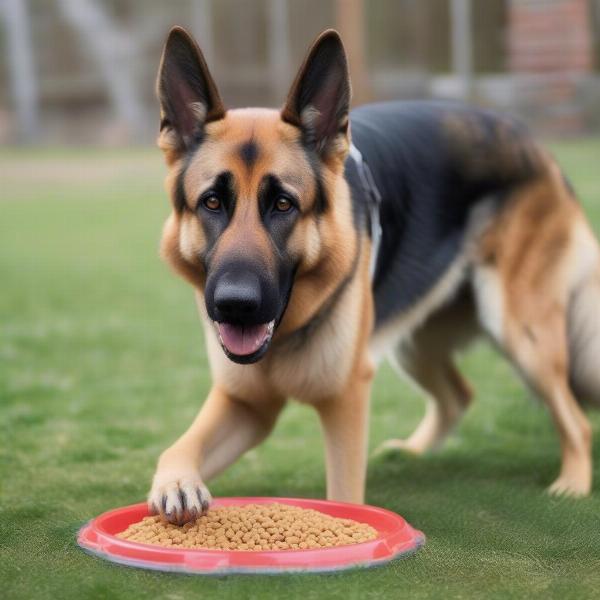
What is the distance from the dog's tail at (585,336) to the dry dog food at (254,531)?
1.73 meters

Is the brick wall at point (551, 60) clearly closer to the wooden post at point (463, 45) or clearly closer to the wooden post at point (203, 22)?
the wooden post at point (463, 45)

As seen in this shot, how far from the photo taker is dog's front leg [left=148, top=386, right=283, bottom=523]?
10.9 feet

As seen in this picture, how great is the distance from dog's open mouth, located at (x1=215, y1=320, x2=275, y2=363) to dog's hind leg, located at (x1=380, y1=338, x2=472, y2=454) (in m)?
1.93

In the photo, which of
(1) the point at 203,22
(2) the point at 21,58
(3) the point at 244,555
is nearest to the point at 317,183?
(3) the point at 244,555

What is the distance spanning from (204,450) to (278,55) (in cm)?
1619

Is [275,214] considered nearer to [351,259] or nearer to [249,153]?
[249,153]

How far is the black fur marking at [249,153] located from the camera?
343cm

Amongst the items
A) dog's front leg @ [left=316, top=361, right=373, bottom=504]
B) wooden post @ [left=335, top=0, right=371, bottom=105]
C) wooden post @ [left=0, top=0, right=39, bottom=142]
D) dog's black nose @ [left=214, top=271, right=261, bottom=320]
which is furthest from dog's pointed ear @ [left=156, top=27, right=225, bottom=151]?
wooden post @ [left=0, top=0, right=39, bottom=142]

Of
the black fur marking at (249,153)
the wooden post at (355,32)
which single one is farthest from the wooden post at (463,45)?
the black fur marking at (249,153)

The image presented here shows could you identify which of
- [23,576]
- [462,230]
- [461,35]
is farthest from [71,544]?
[461,35]

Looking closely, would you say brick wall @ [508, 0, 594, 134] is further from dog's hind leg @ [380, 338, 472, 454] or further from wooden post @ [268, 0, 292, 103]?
dog's hind leg @ [380, 338, 472, 454]

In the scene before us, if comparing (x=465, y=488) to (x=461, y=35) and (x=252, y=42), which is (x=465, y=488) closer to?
(x=461, y=35)

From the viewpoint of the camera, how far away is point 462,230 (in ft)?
15.2

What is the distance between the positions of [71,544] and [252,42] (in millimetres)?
16930
